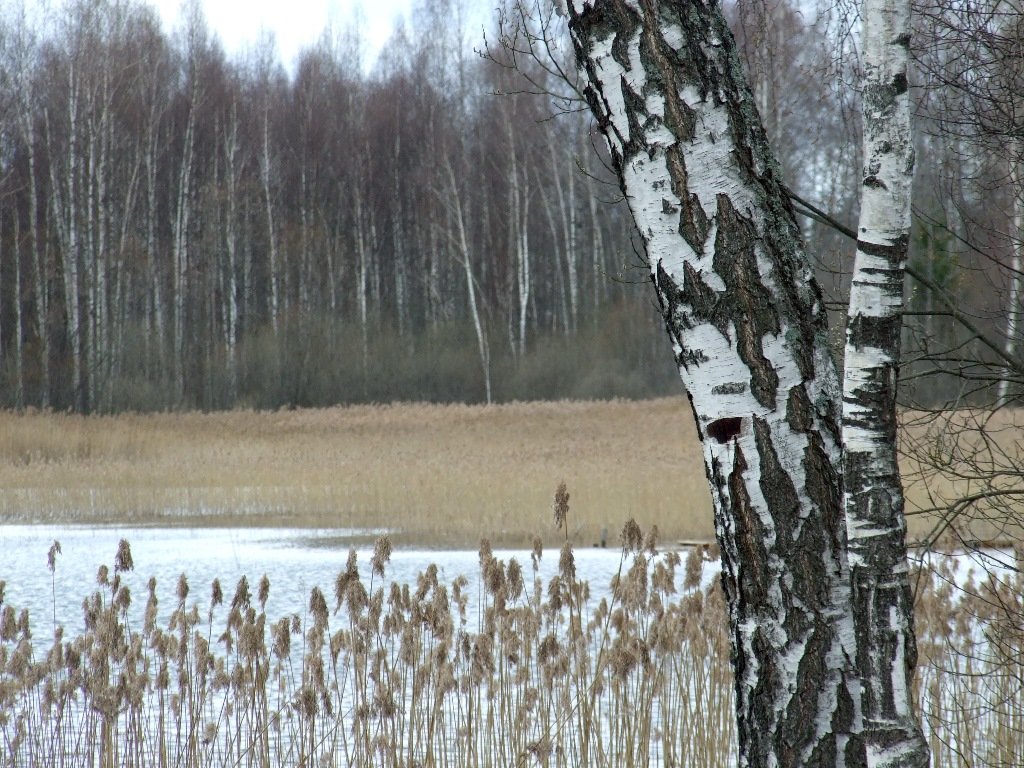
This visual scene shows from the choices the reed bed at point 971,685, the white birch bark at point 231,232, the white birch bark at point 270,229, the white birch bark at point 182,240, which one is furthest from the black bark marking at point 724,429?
the white birch bark at point 270,229

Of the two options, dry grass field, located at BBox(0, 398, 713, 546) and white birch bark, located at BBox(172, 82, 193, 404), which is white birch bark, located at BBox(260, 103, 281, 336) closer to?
white birch bark, located at BBox(172, 82, 193, 404)

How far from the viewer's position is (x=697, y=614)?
416cm

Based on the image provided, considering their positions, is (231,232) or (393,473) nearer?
(393,473)

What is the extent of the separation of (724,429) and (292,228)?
26746mm

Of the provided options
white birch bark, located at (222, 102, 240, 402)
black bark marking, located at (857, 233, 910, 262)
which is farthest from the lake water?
white birch bark, located at (222, 102, 240, 402)

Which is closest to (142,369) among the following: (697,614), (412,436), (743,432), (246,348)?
(246,348)

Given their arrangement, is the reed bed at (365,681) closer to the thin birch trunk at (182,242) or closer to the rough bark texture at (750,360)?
the rough bark texture at (750,360)

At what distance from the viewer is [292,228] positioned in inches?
1081

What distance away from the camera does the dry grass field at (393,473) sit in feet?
33.9

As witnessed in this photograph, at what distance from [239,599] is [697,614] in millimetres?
1802

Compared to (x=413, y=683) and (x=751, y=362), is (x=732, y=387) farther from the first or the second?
(x=413, y=683)

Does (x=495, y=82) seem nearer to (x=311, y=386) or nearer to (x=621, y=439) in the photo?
(x=311, y=386)

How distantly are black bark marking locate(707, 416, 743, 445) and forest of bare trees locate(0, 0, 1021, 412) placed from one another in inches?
874

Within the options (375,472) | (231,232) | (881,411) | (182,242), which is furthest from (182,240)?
(881,411)
